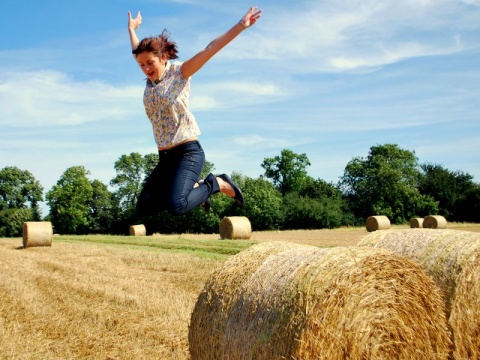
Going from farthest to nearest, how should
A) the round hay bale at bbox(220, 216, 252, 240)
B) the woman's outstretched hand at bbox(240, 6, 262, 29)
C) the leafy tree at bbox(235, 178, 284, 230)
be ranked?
1. the leafy tree at bbox(235, 178, 284, 230)
2. the round hay bale at bbox(220, 216, 252, 240)
3. the woman's outstretched hand at bbox(240, 6, 262, 29)

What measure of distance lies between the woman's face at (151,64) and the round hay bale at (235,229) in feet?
71.0

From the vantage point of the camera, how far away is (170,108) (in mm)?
5504

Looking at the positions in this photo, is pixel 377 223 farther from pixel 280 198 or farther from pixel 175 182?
pixel 175 182

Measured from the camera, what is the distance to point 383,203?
56.9 m

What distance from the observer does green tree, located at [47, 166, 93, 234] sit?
54.7m

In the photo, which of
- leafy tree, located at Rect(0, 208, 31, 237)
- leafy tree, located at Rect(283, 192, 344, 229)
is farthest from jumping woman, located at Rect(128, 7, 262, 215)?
leafy tree, located at Rect(0, 208, 31, 237)

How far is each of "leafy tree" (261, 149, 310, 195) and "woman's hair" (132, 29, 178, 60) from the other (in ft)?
186

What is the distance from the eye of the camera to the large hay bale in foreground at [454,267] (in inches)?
255

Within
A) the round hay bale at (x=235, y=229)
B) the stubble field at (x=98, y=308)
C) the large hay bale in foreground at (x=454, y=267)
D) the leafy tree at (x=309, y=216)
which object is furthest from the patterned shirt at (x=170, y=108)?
the leafy tree at (x=309, y=216)

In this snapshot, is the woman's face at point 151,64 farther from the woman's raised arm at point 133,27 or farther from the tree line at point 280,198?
the tree line at point 280,198

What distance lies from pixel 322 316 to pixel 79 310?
5401mm

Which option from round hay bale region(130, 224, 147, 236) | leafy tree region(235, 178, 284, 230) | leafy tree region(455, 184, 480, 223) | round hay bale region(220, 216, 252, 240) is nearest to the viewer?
round hay bale region(220, 216, 252, 240)

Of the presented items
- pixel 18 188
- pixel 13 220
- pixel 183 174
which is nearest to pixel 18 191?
pixel 18 188

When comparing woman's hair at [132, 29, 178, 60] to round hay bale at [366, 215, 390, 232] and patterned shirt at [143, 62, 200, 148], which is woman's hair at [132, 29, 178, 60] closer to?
patterned shirt at [143, 62, 200, 148]
